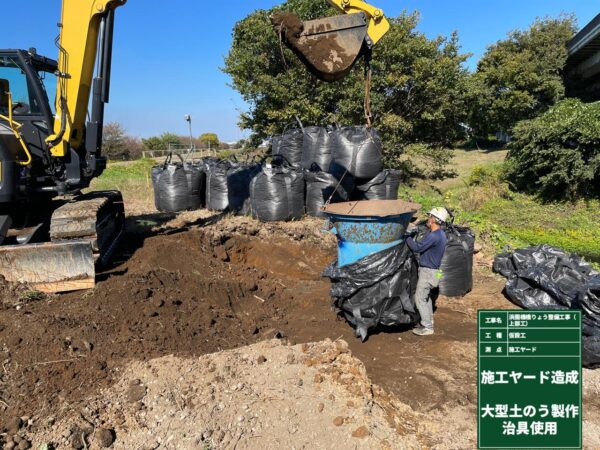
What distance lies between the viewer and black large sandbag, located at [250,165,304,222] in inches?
291

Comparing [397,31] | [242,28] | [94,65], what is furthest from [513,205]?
[242,28]

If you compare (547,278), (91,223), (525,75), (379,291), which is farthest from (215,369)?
(525,75)

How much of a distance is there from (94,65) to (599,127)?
34.1ft

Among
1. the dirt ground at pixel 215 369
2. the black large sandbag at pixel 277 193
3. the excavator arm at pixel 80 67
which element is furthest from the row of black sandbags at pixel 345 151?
the excavator arm at pixel 80 67

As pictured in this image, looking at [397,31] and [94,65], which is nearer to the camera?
[94,65]

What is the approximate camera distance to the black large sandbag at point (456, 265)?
196 inches

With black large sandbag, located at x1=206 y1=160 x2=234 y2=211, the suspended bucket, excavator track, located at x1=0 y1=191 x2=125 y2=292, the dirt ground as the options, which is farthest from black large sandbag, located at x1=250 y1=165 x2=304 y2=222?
excavator track, located at x1=0 y1=191 x2=125 y2=292

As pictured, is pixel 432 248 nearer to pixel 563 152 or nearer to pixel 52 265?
pixel 52 265

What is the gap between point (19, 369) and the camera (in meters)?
3.28

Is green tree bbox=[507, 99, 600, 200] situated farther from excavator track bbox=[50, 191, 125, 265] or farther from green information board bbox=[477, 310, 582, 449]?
excavator track bbox=[50, 191, 125, 265]

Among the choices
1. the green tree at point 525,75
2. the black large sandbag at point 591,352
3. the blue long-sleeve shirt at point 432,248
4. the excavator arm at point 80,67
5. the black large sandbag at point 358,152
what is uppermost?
the green tree at point 525,75

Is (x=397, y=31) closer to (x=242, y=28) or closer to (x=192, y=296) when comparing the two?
(x=242, y=28)

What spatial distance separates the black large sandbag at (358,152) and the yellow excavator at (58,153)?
3500mm

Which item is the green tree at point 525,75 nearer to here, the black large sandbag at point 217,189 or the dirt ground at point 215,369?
the black large sandbag at point 217,189
